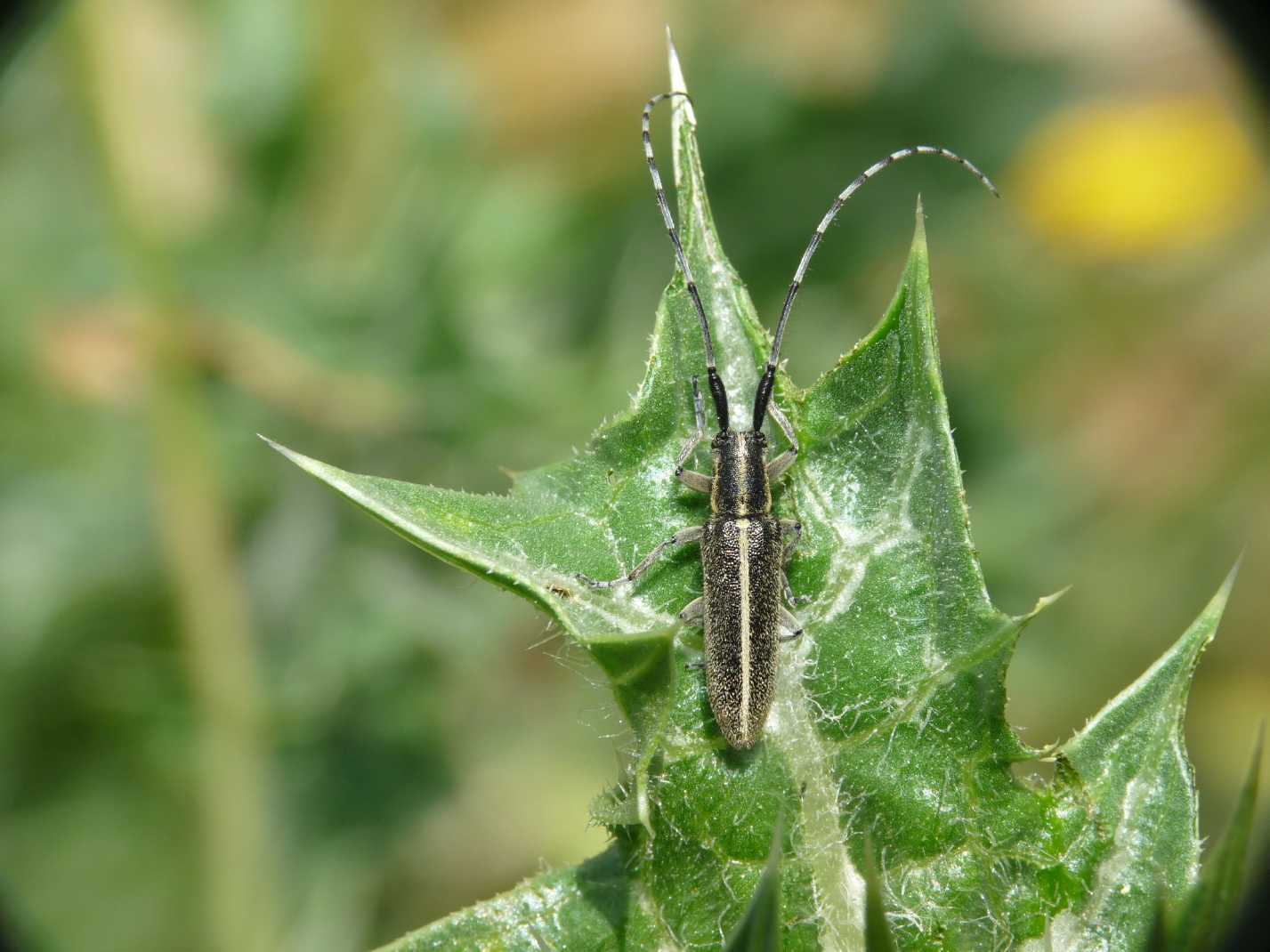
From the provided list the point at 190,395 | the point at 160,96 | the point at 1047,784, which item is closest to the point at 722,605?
the point at 1047,784

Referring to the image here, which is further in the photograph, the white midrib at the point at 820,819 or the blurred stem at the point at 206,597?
the blurred stem at the point at 206,597

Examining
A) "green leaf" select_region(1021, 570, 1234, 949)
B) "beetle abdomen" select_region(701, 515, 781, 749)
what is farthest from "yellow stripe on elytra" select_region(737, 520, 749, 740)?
"green leaf" select_region(1021, 570, 1234, 949)

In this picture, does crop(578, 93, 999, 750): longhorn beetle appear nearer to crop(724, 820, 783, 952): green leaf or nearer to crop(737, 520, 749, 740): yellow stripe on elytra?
crop(737, 520, 749, 740): yellow stripe on elytra

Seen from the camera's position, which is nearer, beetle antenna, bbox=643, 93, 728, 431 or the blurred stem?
beetle antenna, bbox=643, 93, 728, 431

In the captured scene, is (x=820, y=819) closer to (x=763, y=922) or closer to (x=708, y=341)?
(x=763, y=922)

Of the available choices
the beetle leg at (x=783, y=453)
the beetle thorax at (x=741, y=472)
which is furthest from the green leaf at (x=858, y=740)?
the beetle thorax at (x=741, y=472)

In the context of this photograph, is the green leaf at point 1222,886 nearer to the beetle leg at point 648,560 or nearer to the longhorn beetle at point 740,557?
the longhorn beetle at point 740,557
